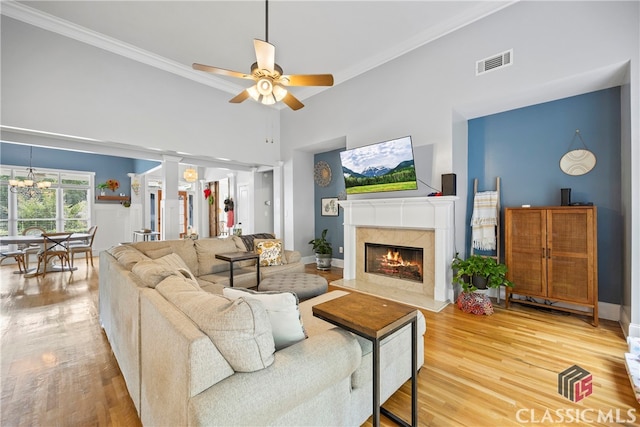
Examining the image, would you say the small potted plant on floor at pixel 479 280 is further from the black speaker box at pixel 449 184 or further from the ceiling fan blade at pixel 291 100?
the ceiling fan blade at pixel 291 100

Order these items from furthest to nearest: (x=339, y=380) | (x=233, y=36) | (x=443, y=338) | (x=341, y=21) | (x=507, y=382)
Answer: (x=233, y=36)
(x=341, y=21)
(x=443, y=338)
(x=507, y=382)
(x=339, y=380)

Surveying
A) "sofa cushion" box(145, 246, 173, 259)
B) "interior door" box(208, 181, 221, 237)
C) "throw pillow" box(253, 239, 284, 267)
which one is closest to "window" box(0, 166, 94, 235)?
"interior door" box(208, 181, 221, 237)

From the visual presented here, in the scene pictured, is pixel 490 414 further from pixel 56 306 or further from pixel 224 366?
pixel 56 306

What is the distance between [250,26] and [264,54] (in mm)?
1755

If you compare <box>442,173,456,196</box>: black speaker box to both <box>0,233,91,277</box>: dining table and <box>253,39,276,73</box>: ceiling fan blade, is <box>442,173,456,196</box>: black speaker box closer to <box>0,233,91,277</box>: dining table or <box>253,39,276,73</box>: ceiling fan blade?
<box>253,39,276,73</box>: ceiling fan blade

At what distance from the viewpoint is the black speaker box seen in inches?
138

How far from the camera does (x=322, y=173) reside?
611 cm

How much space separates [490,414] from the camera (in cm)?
165

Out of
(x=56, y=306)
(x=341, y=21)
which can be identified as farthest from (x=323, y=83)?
(x=56, y=306)

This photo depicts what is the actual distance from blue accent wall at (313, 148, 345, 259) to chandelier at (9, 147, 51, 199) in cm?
668

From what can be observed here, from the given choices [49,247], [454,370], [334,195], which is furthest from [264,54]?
[49,247]

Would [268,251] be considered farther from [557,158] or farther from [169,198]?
[557,158]

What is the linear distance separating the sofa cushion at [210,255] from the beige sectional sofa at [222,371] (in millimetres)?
1716

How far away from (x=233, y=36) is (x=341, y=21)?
1538 millimetres
